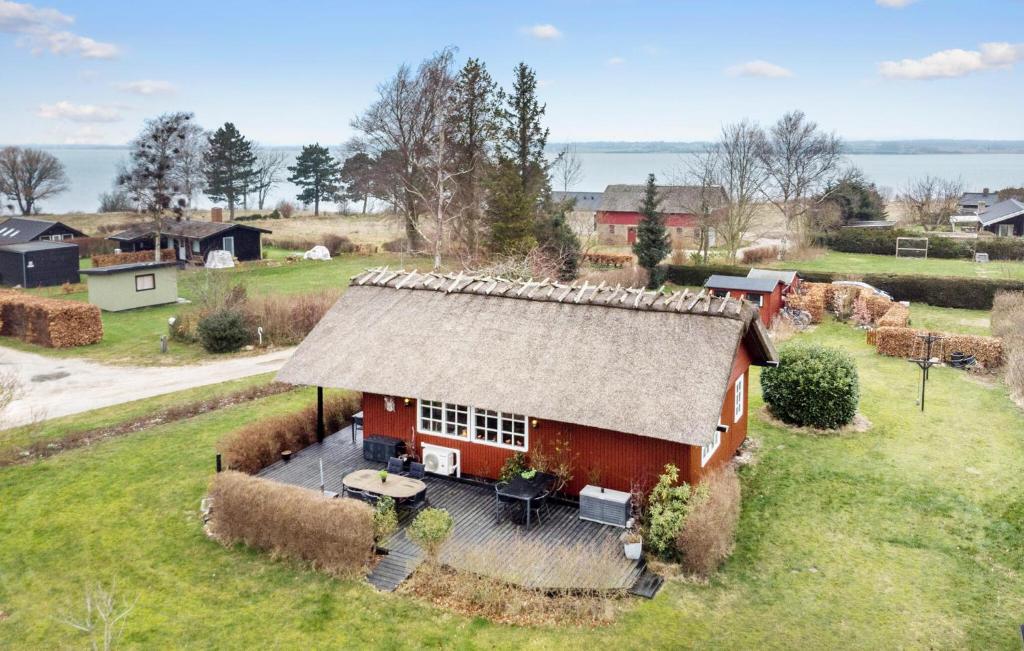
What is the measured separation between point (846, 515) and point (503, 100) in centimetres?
3556

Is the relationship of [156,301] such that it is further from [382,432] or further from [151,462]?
[382,432]

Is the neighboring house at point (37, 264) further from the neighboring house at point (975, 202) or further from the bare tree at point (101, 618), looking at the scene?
the neighboring house at point (975, 202)

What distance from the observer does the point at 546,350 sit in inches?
593

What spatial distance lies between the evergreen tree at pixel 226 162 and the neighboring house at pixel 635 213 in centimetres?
3909

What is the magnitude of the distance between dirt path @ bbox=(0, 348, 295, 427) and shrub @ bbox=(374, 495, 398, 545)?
13.2 meters

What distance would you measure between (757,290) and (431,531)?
2296 cm

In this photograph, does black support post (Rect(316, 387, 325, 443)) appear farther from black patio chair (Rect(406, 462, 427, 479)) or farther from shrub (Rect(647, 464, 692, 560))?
shrub (Rect(647, 464, 692, 560))

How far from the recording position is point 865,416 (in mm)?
20375

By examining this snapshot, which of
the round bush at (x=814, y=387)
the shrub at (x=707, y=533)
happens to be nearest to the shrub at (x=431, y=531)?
the shrub at (x=707, y=533)

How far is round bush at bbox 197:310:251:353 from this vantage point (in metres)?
29.5

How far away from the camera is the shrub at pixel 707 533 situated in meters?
12.2

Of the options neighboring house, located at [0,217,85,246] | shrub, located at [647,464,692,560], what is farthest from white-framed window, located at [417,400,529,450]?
neighboring house, located at [0,217,85,246]

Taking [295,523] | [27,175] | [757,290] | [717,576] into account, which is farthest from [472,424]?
[27,175]

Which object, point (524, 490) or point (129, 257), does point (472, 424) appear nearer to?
point (524, 490)
